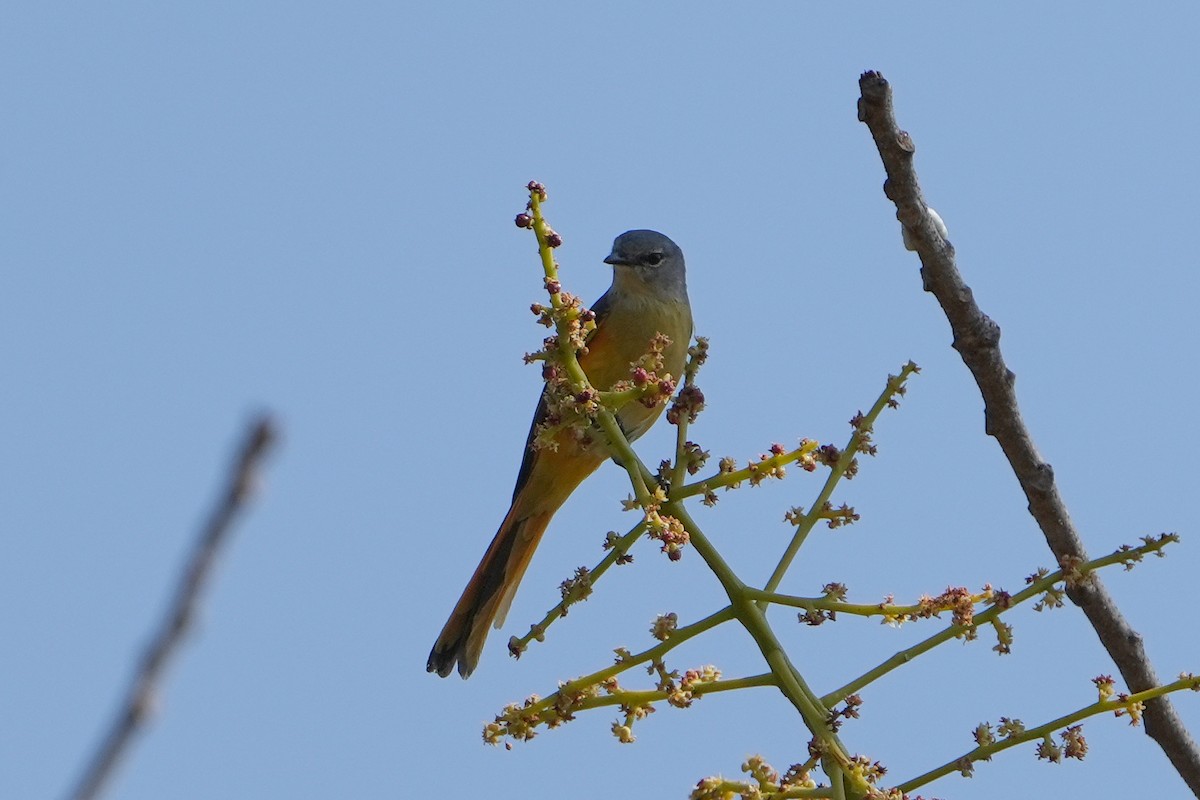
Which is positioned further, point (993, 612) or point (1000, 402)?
point (1000, 402)

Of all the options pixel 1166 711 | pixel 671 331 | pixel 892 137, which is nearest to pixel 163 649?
pixel 892 137

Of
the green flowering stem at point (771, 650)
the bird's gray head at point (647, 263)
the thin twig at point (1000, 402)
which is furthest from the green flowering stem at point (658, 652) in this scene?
the bird's gray head at point (647, 263)

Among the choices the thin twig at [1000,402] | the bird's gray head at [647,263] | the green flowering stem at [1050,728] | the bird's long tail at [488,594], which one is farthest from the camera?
the bird's gray head at [647,263]

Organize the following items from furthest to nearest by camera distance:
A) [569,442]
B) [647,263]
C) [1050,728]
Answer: [647,263], [569,442], [1050,728]

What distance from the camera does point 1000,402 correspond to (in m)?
3.80

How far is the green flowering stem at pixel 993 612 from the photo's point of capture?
304cm

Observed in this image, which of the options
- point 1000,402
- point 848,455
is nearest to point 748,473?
point 848,455

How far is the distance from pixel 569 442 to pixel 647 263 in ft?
6.31

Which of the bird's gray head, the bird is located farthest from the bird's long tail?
the bird's gray head

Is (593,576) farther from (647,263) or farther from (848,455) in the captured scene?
(647,263)

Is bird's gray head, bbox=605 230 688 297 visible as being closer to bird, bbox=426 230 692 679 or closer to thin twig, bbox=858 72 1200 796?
bird, bbox=426 230 692 679

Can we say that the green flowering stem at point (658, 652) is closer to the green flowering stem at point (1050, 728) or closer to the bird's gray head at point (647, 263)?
the green flowering stem at point (1050, 728)

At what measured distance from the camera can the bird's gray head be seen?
721 centimetres

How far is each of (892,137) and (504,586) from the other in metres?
3.23
